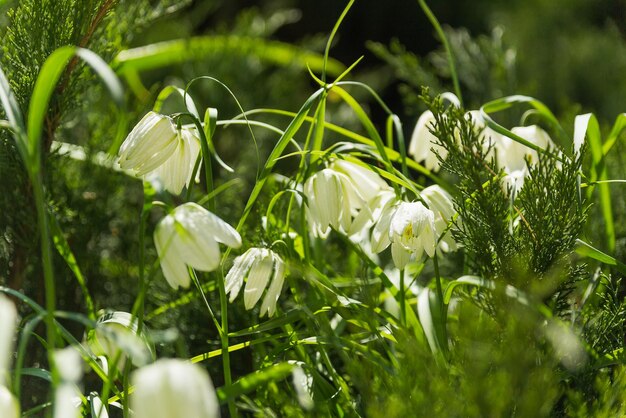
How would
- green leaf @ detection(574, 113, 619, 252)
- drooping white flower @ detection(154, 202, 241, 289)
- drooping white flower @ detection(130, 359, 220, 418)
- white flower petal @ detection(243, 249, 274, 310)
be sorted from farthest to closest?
green leaf @ detection(574, 113, 619, 252)
white flower petal @ detection(243, 249, 274, 310)
drooping white flower @ detection(154, 202, 241, 289)
drooping white flower @ detection(130, 359, 220, 418)

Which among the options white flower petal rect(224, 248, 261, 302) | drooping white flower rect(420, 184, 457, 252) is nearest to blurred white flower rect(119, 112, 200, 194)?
white flower petal rect(224, 248, 261, 302)

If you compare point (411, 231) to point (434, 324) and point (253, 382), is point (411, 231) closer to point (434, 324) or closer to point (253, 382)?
point (434, 324)

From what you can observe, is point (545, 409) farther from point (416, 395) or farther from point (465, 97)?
point (465, 97)

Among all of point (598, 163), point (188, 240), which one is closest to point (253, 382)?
point (188, 240)

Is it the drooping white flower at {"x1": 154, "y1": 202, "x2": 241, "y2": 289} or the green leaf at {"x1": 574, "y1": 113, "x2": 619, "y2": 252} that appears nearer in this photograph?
the drooping white flower at {"x1": 154, "y1": 202, "x2": 241, "y2": 289}

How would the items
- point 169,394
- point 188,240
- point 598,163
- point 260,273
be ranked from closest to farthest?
point 169,394
point 188,240
point 260,273
point 598,163

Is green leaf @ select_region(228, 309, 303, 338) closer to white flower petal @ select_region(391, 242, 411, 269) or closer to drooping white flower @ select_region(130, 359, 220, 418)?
white flower petal @ select_region(391, 242, 411, 269)
